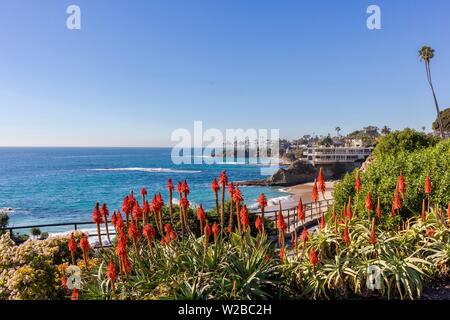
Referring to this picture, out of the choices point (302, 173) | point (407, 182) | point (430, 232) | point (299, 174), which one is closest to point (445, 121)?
point (302, 173)

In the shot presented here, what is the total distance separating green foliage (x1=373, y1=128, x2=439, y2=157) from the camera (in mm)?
24750

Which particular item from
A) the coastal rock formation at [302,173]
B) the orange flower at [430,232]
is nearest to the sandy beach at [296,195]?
the coastal rock formation at [302,173]

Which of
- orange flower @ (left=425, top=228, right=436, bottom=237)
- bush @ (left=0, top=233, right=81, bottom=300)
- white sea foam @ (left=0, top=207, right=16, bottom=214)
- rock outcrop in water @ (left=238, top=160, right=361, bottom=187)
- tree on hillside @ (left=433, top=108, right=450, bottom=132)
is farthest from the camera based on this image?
tree on hillside @ (left=433, top=108, right=450, bottom=132)

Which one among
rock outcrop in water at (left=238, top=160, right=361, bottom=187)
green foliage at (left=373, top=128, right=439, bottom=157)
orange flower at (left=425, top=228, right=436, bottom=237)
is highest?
green foliage at (left=373, top=128, right=439, bottom=157)

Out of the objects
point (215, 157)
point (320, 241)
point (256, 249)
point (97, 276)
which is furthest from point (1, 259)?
point (215, 157)

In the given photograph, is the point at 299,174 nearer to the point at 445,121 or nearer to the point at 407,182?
the point at 445,121

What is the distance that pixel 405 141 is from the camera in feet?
82.9

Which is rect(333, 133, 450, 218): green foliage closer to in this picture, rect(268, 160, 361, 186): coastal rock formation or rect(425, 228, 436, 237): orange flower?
rect(425, 228, 436, 237): orange flower

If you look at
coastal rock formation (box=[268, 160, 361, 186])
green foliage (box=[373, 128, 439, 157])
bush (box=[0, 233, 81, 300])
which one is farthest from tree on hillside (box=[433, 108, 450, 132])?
bush (box=[0, 233, 81, 300])

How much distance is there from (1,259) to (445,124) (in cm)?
8168

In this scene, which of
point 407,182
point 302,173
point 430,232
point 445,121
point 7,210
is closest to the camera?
point 430,232

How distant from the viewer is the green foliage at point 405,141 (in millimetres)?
24750

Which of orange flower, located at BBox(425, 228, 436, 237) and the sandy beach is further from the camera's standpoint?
the sandy beach
